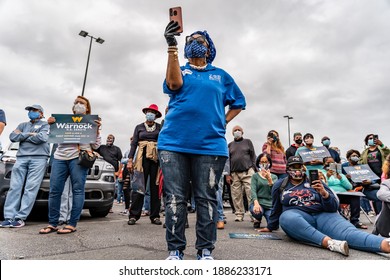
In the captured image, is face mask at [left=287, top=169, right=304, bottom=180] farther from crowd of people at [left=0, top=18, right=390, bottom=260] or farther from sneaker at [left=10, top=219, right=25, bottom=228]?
sneaker at [left=10, top=219, right=25, bottom=228]

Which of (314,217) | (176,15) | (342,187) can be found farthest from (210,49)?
(342,187)

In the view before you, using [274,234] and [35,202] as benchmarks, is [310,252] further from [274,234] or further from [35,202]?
[35,202]

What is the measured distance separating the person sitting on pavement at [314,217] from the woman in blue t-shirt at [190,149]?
145 centimetres

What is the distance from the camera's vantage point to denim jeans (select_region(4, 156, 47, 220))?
14.7 ft

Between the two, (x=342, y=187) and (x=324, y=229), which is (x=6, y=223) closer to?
(x=324, y=229)

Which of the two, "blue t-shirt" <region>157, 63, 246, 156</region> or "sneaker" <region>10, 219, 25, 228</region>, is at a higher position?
"blue t-shirt" <region>157, 63, 246, 156</region>

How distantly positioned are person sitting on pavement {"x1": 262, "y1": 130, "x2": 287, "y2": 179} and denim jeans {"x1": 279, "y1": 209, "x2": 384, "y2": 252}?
8.17 feet

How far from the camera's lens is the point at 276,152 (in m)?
6.23

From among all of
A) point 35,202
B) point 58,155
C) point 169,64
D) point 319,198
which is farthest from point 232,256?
point 35,202

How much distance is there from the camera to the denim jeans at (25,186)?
449 centimetres

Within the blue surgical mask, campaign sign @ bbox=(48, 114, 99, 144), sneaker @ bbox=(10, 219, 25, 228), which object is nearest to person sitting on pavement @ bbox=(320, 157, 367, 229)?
the blue surgical mask

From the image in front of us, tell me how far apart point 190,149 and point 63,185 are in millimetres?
2376

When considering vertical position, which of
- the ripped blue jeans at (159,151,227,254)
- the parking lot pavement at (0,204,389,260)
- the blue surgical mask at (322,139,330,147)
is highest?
the blue surgical mask at (322,139,330,147)

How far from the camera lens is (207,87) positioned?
7.85 ft
